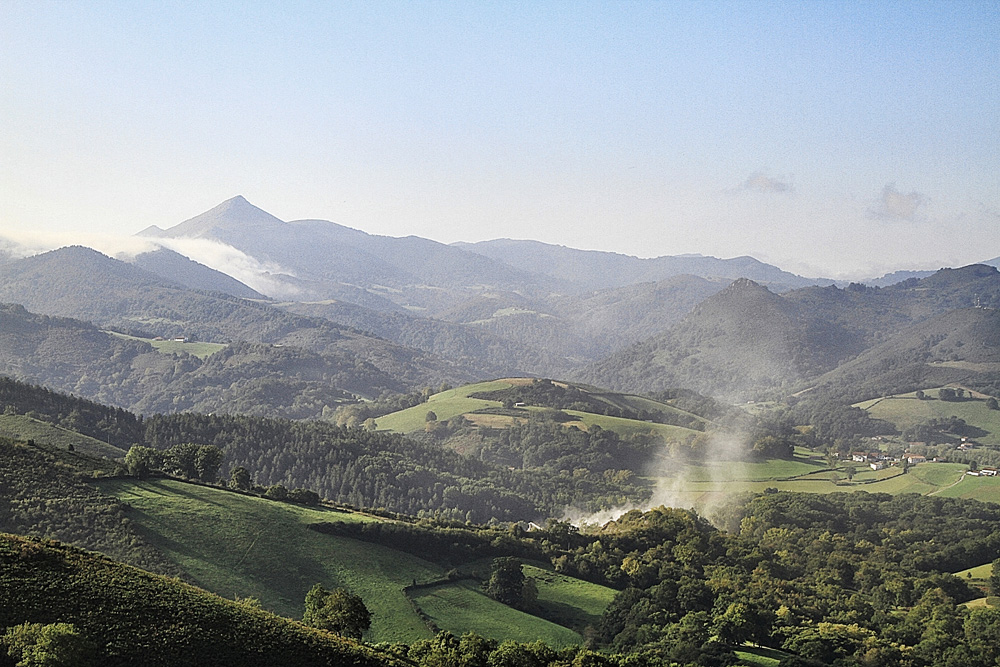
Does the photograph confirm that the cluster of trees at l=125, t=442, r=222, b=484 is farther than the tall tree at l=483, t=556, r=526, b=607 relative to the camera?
Yes

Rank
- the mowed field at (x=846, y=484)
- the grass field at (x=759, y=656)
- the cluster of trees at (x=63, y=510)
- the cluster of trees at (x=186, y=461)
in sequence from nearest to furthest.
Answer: the grass field at (x=759, y=656)
the cluster of trees at (x=63, y=510)
the cluster of trees at (x=186, y=461)
the mowed field at (x=846, y=484)

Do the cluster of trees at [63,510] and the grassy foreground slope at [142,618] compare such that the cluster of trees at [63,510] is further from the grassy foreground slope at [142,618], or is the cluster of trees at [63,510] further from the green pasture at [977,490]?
the green pasture at [977,490]

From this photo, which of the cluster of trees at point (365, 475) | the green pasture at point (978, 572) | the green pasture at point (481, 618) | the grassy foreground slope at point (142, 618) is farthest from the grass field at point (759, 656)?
the cluster of trees at point (365, 475)

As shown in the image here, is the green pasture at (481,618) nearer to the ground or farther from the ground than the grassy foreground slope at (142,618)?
nearer to the ground

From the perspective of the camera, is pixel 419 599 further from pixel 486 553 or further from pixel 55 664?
pixel 55 664

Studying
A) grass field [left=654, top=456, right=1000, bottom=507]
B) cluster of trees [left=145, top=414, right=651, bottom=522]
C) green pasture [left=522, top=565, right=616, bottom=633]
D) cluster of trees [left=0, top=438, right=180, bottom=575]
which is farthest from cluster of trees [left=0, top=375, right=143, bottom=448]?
grass field [left=654, top=456, right=1000, bottom=507]

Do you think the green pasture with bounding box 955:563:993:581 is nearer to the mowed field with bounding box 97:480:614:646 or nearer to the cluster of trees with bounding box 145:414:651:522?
the mowed field with bounding box 97:480:614:646
